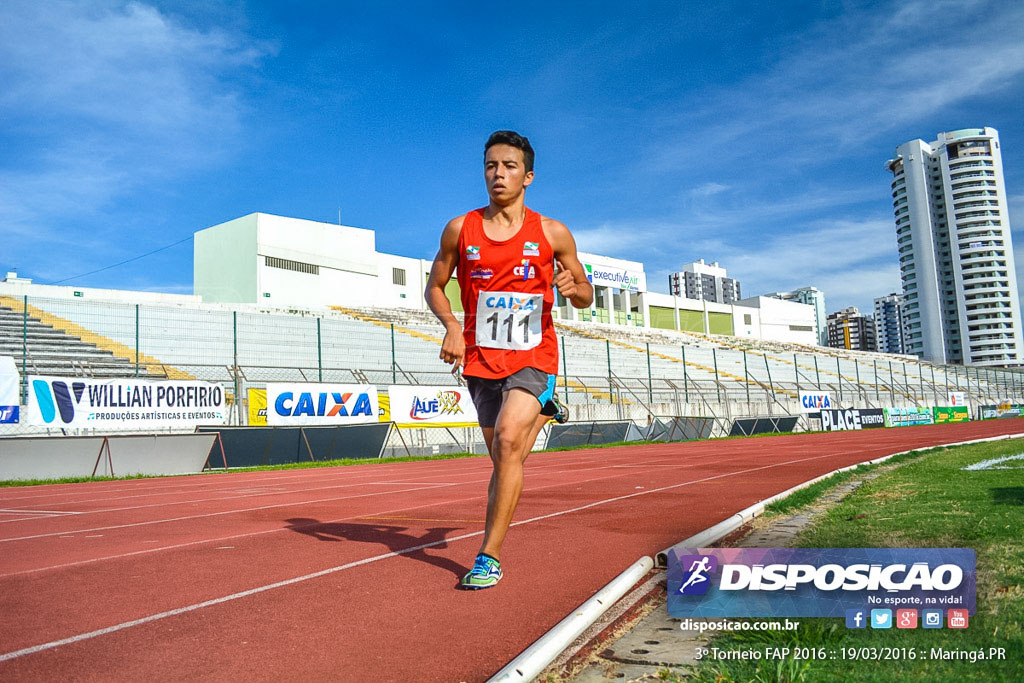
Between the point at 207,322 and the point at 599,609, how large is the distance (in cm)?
2497

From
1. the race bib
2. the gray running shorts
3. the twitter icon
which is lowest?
the twitter icon

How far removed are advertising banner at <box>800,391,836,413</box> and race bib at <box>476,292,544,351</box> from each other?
33.0m

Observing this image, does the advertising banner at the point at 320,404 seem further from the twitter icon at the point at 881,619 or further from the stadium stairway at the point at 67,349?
the twitter icon at the point at 881,619

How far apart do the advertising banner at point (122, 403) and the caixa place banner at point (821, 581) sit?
15.5 metres

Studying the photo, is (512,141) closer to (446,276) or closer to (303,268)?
(446,276)

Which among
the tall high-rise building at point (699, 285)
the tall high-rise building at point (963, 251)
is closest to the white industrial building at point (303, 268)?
the tall high-rise building at point (963, 251)

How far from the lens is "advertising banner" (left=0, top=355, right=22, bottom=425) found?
14.5m

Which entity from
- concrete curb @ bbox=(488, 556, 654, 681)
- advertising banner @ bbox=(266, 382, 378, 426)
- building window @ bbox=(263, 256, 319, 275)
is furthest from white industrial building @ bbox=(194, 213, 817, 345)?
concrete curb @ bbox=(488, 556, 654, 681)

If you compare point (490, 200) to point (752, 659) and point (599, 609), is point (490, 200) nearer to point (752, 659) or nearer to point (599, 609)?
point (599, 609)

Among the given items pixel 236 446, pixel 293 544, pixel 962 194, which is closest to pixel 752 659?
pixel 293 544

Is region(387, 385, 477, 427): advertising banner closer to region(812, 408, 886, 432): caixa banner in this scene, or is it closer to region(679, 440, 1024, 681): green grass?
region(679, 440, 1024, 681): green grass

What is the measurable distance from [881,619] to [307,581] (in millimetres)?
2564

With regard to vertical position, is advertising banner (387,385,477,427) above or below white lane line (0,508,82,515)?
above

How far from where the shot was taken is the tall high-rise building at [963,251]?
113125 mm
